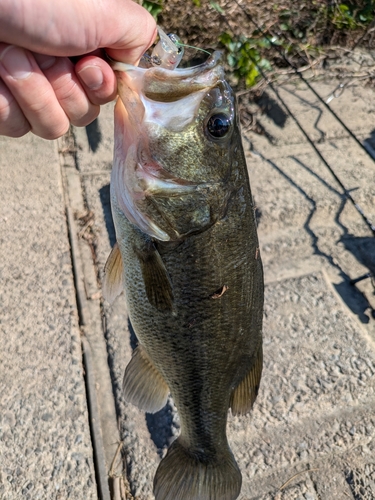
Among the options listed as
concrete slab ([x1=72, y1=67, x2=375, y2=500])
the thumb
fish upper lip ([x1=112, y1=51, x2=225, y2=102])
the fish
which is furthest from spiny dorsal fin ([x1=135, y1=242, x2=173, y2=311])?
concrete slab ([x1=72, y1=67, x2=375, y2=500])

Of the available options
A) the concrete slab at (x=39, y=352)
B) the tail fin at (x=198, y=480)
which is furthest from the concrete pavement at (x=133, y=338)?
the tail fin at (x=198, y=480)

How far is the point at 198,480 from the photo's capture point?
164 cm

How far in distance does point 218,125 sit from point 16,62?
0.55 metres

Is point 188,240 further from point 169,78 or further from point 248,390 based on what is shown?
point 248,390

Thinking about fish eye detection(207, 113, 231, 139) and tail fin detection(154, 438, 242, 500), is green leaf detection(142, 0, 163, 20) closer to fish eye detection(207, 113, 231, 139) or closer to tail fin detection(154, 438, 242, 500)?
fish eye detection(207, 113, 231, 139)

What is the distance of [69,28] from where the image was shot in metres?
1.12

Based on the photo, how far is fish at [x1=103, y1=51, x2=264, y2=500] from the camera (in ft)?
4.18

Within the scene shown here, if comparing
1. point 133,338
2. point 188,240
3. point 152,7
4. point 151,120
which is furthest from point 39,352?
point 152,7

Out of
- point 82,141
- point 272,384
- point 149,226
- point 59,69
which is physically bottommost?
point 82,141

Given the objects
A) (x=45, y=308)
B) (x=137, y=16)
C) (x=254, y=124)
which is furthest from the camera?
(x=254, y=124)

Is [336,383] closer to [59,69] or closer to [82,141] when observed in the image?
[59,69]

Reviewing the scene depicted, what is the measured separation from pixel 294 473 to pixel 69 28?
1.91 metres

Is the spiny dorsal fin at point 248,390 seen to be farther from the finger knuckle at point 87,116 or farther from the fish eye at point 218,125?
the finger knuckle at point 87,116

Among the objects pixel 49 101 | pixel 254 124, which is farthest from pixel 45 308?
pixel 254 124
